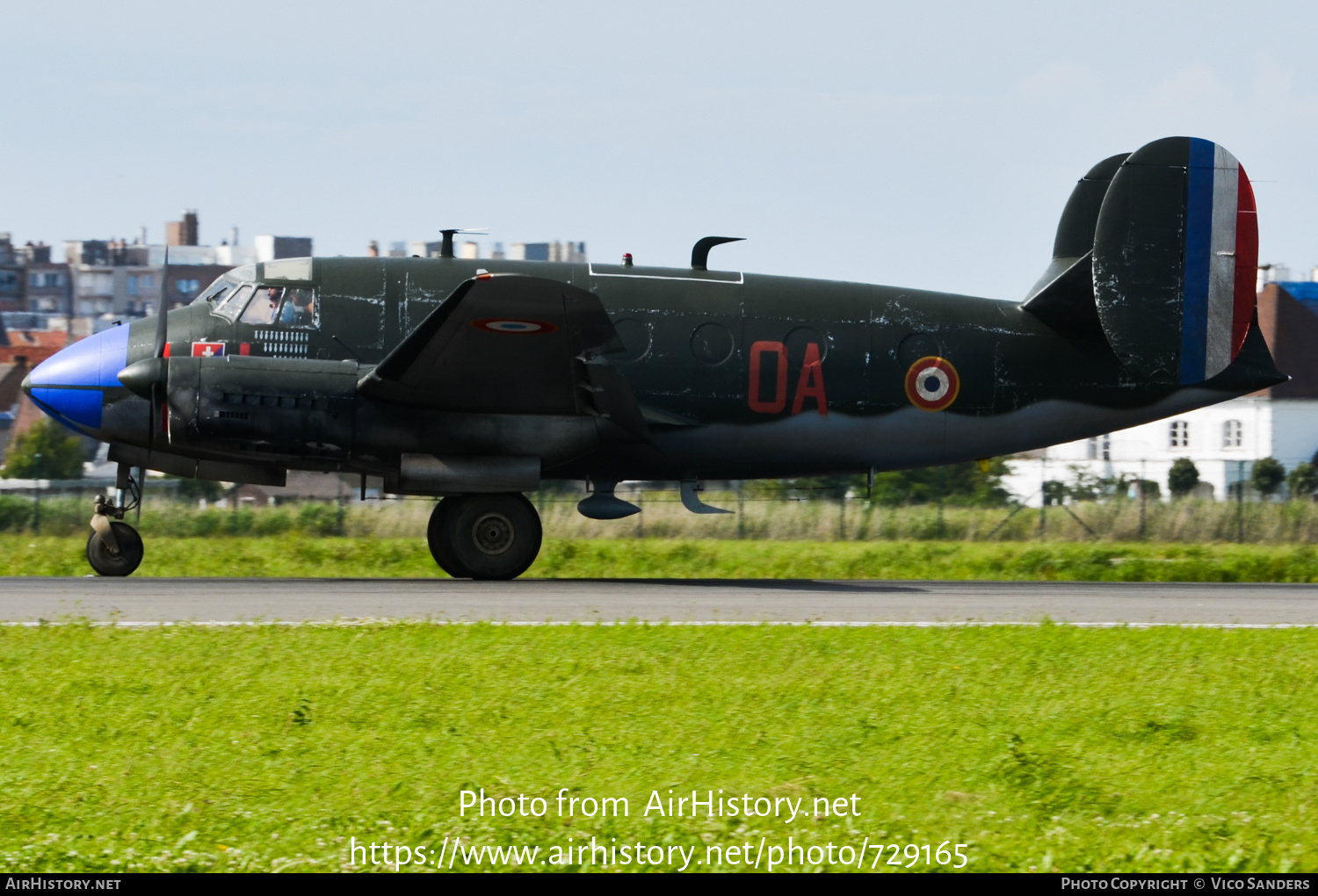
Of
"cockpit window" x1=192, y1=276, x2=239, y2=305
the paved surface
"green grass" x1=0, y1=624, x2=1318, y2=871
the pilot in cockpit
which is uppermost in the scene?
"cockpit window" x1=192, y1=276, x2=239, y2=305

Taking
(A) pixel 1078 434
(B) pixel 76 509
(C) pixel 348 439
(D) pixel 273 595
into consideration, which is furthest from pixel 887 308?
(B) pixel 76 509

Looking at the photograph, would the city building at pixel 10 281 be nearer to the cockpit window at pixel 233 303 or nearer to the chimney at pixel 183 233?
the chimney at pixel 183 233

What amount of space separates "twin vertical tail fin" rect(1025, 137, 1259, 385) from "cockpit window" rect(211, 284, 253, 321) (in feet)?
34.3

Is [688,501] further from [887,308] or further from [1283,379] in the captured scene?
[1283,379]

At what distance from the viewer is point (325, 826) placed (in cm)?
651

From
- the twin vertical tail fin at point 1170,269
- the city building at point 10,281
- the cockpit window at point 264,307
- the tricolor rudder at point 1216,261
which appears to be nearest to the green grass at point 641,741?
the cockpit window at point 264,307

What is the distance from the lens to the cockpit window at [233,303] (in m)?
18.6

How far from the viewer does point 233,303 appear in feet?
61.4

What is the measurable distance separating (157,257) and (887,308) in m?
178

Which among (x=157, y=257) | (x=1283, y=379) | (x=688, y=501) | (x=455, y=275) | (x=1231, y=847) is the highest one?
(x=157, y=257)

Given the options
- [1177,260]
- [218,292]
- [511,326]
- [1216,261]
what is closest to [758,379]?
[511,326]

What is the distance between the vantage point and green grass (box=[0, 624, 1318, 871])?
6457mm

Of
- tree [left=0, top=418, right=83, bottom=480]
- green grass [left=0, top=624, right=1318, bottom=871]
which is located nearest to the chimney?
tree [left=0, top=418, right=83, bottom=480]

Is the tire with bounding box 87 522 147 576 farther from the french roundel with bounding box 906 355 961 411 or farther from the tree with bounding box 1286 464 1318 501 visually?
the tree with bounding box 1286 464 1318 501
